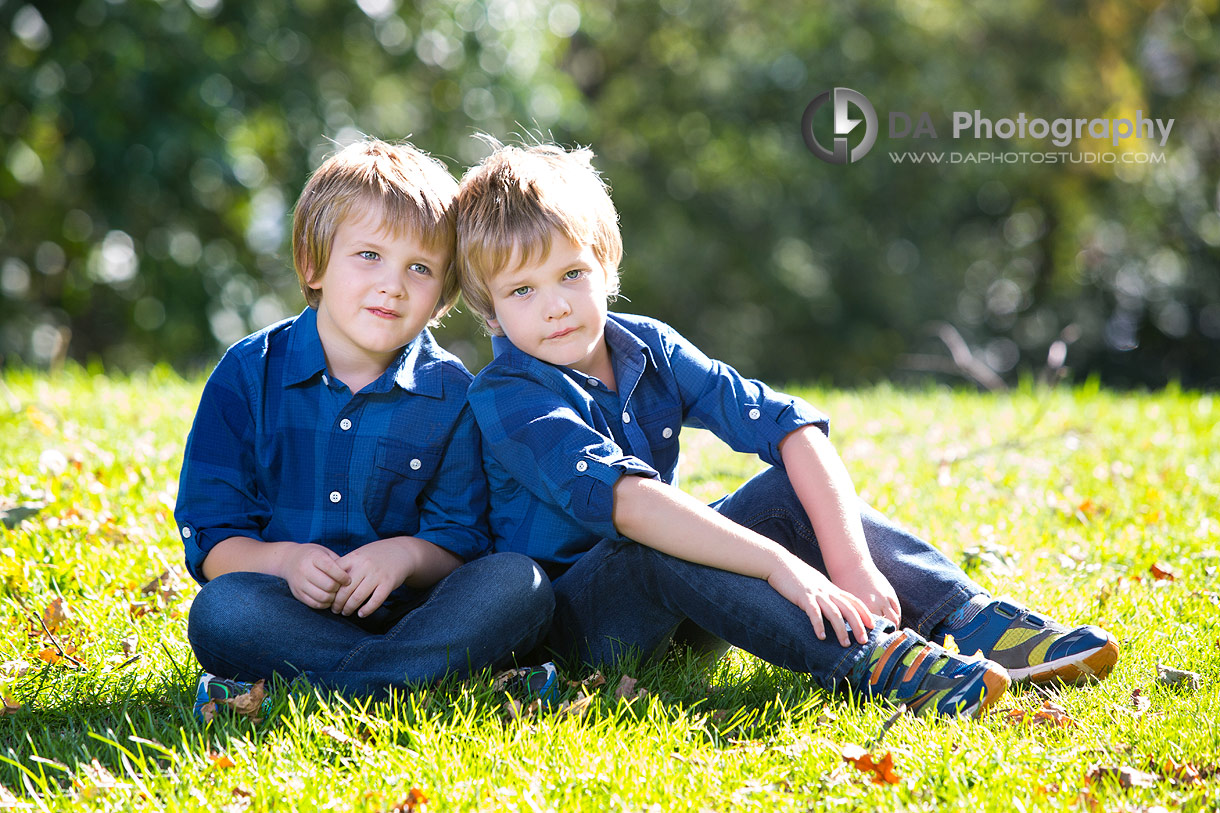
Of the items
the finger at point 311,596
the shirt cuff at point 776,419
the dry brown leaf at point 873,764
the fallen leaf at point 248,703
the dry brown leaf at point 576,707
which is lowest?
the dry brown leaf at point 873,764

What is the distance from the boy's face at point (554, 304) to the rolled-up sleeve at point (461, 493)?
0.26 metres

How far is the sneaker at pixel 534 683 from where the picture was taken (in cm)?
229

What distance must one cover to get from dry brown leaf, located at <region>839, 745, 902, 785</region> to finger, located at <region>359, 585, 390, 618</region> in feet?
3.28

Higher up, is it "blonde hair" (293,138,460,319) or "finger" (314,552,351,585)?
"blonde hair" (293,138,460,319)

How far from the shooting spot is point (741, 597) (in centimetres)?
229

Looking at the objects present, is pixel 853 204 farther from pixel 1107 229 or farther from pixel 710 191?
pixel 1107 229

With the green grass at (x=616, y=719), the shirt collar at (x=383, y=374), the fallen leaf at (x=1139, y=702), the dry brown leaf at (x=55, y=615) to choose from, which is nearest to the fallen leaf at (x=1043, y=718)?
the green grass at (x=616, y=719)

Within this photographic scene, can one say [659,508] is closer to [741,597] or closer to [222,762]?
[741,597]

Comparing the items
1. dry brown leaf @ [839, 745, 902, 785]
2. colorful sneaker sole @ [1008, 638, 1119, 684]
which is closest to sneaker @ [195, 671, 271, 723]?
dry brown leaf @ [839, 745, 902, 785]

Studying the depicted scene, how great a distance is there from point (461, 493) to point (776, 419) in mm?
780

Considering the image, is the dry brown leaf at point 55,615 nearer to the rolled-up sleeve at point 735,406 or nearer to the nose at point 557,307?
the nose at point 557,307

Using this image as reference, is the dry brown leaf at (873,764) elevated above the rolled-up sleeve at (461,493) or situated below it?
below

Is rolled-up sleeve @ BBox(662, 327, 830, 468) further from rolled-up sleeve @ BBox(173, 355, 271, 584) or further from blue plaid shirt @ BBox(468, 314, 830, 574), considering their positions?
rolled-up sleeve @ BBox(173, 355, 271, 584)

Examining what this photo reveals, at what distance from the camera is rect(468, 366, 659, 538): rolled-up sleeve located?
2.33m
